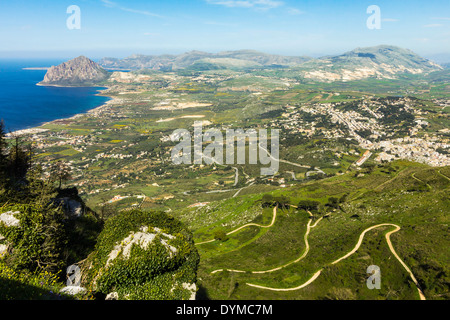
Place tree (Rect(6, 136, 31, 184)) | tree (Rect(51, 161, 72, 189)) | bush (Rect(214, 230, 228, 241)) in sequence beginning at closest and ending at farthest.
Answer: tree (Rect(6, 136, 31, 184)) < tree (Rect(51, 161, 72, 189)) < bush (Rect(214, 230, 228, 241))

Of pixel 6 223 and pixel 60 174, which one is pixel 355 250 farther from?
pixel 60 174

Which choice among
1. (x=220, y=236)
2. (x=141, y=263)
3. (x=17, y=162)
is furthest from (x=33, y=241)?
(x=220, y=236)

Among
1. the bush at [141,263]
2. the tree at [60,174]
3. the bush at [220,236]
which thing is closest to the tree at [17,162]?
the tree at [60,174]

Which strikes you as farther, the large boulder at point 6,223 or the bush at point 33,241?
the bush at point 33,241

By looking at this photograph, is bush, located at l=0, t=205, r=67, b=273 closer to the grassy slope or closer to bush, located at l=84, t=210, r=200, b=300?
bush, located at l=84, t=210, r=200, b=300

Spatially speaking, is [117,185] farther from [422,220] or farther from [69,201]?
[422,220]

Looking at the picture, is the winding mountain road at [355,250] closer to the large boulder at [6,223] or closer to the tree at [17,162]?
the large boulder at [6,223]

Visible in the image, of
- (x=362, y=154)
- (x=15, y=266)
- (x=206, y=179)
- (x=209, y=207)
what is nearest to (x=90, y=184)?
(x=206, y=179)

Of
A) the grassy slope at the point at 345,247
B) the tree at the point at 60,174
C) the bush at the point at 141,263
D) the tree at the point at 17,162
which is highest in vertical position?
the tree at the point at 17,162

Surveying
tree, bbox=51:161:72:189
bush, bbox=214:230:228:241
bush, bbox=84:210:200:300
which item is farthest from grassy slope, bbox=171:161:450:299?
tree, bbox=51:161:72:189
